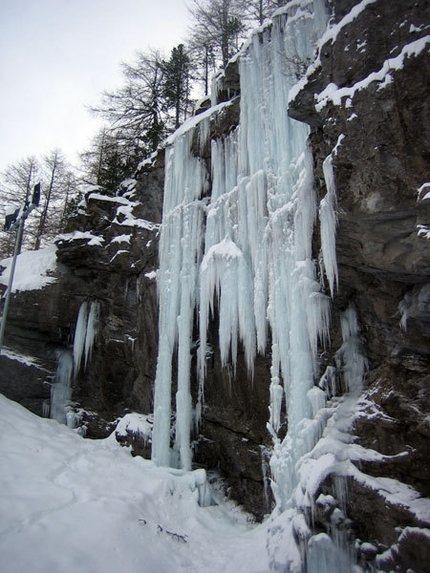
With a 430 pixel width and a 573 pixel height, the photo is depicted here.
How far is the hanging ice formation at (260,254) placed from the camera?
649 cm

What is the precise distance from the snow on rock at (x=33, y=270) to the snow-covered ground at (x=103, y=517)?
4.58 m

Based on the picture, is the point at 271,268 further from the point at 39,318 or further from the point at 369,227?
the point at 39,318

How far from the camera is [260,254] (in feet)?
26.1

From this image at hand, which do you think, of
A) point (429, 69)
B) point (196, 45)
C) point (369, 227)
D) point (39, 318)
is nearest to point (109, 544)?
point (369, 227)

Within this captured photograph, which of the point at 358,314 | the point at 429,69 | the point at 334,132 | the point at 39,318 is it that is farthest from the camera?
the point at 39,318

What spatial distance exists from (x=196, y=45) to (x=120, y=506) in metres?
16.9

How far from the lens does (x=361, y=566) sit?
4867 millimetres

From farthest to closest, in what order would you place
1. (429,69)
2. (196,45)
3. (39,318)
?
1. (196,45)
2. (39,318)
3. (429,69)

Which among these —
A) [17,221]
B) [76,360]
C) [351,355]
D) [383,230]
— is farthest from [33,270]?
[383,230]

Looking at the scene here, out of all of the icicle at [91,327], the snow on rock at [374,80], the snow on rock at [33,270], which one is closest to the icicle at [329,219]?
the snow on rock at [374,80]

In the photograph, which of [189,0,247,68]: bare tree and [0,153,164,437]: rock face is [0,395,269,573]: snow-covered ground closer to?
[0,153,164,437]: rock face

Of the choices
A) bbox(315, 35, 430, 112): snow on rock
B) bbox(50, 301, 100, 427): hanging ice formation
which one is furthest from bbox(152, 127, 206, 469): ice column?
bbox(315, 35, 430, 112): snow on rock

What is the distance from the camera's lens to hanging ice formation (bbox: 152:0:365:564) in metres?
6.49

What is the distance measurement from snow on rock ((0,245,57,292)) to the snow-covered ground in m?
4.58
